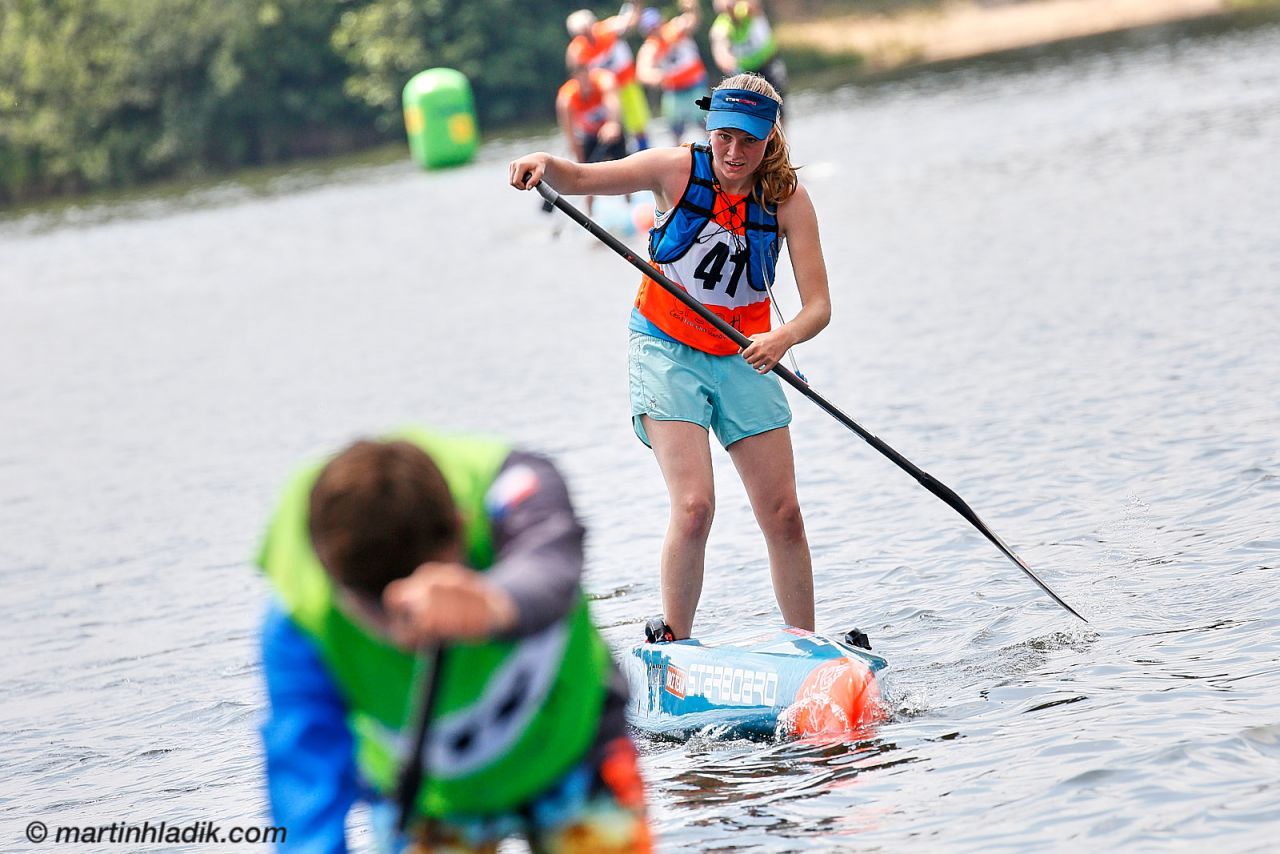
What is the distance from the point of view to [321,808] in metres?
2.68

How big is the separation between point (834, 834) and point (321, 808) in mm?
2074

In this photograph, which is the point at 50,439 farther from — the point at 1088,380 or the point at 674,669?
the point at 674,669

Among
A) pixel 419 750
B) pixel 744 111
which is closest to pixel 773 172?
pixel 744 111

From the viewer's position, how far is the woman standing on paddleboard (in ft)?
17.0

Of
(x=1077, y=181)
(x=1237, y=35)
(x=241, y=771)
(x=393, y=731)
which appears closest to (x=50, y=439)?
(x=241, y=771)

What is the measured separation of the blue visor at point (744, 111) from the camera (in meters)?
5.13

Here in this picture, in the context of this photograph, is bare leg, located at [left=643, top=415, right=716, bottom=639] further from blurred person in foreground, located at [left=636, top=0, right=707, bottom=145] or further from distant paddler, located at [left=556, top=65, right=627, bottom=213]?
blurred person in foreground, located at [left=636, top=0, right=707, bottom=145]

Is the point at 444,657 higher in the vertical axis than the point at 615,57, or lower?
lower

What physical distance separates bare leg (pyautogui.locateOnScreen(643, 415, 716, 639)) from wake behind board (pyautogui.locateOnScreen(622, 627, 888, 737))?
0.27 metres

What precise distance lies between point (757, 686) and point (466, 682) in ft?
8.78

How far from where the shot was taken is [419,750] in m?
2.51

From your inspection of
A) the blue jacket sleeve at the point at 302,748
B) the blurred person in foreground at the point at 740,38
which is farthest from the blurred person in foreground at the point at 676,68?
the blue jacket sleeve at the point at 302,748

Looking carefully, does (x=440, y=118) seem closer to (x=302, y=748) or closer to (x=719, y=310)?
(x=719, y=310)

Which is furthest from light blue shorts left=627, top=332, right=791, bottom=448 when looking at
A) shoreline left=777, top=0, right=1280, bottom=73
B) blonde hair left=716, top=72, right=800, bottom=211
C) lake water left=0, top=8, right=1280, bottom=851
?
shoreline left=777, top=0, right=1280, bottom=73
